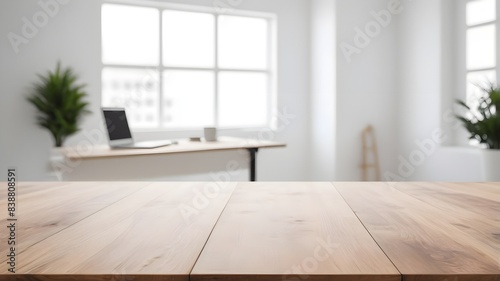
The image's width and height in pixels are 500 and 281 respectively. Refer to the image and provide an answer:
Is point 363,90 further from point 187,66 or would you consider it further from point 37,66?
point 37,66

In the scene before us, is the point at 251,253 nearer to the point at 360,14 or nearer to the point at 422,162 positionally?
the point at 422,162

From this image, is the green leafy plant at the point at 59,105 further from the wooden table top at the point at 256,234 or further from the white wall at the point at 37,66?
the wooden table top at the point at 256,234

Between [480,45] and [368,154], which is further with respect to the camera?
[368,154]

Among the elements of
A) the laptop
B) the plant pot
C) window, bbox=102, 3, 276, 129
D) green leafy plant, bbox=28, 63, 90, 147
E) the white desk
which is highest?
window, bbox=102, 3, 276, 129

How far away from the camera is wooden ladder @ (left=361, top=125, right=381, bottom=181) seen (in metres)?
5.40

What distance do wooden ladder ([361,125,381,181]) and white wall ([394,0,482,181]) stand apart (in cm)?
29

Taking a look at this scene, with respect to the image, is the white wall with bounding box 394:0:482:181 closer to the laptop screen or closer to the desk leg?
the desk leg

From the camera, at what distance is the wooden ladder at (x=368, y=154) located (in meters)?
5.40

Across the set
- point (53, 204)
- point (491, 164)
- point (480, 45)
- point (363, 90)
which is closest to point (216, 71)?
point (363, 90)

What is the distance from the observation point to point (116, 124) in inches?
127

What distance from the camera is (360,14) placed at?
5312mm

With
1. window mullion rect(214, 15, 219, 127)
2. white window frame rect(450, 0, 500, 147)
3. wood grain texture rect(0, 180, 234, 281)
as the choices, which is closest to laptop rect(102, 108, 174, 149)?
window mullion rect(214, 15, 219, 127)

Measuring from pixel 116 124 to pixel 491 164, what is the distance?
3066mm

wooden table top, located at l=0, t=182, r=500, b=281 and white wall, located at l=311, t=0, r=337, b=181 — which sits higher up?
white wall, located at l=311, t=0, r=337, b=181
